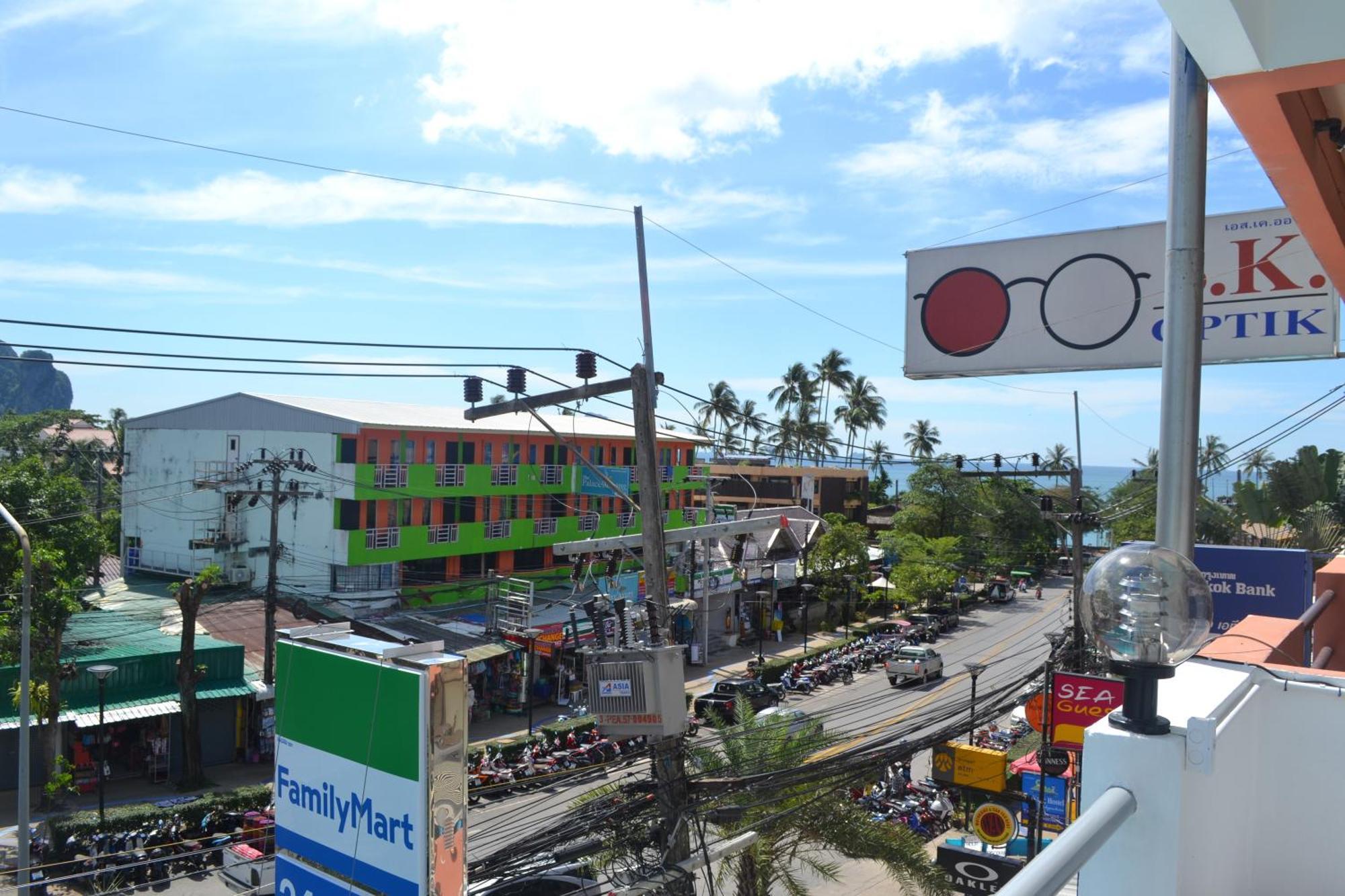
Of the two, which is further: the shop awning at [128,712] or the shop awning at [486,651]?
the shop awning at [486,651]

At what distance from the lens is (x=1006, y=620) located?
4847cm

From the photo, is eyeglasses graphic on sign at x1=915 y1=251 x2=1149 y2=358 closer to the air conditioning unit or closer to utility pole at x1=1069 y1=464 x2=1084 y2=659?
the air conditioning unit

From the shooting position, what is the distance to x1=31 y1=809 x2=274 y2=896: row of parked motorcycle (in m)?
17.3

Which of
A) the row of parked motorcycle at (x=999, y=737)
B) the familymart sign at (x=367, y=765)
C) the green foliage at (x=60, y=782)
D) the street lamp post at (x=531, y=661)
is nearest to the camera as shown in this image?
the familymart sign at (x=367, y=765)

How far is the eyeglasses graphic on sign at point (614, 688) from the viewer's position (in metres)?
8.83

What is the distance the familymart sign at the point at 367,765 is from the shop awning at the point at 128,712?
18.1 metres

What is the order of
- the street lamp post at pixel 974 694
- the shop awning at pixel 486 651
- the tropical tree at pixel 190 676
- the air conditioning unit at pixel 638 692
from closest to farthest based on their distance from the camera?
the air conditioning unit at pixel 638 692 → the street lamp post at pixel 974 694 → the tropical tree at pixel 190 676 → the shop awning at pixel 486 651

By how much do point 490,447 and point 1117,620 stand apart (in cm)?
3447

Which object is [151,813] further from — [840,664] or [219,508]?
[840,664]

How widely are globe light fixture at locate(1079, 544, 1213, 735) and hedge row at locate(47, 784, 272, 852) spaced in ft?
67.1

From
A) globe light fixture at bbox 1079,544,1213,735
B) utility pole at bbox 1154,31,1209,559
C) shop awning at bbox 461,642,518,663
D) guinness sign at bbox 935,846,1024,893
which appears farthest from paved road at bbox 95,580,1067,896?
globe light fixture at bbox 1079,544,1213,735

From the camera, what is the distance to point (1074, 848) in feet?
6.05

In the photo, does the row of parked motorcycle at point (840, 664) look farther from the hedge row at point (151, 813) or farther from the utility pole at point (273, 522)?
the hedge row at point (151, 813)

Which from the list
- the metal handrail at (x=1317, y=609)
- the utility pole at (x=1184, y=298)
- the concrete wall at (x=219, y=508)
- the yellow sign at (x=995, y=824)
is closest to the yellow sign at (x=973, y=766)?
the yellow sign at (x=995, y=824)
